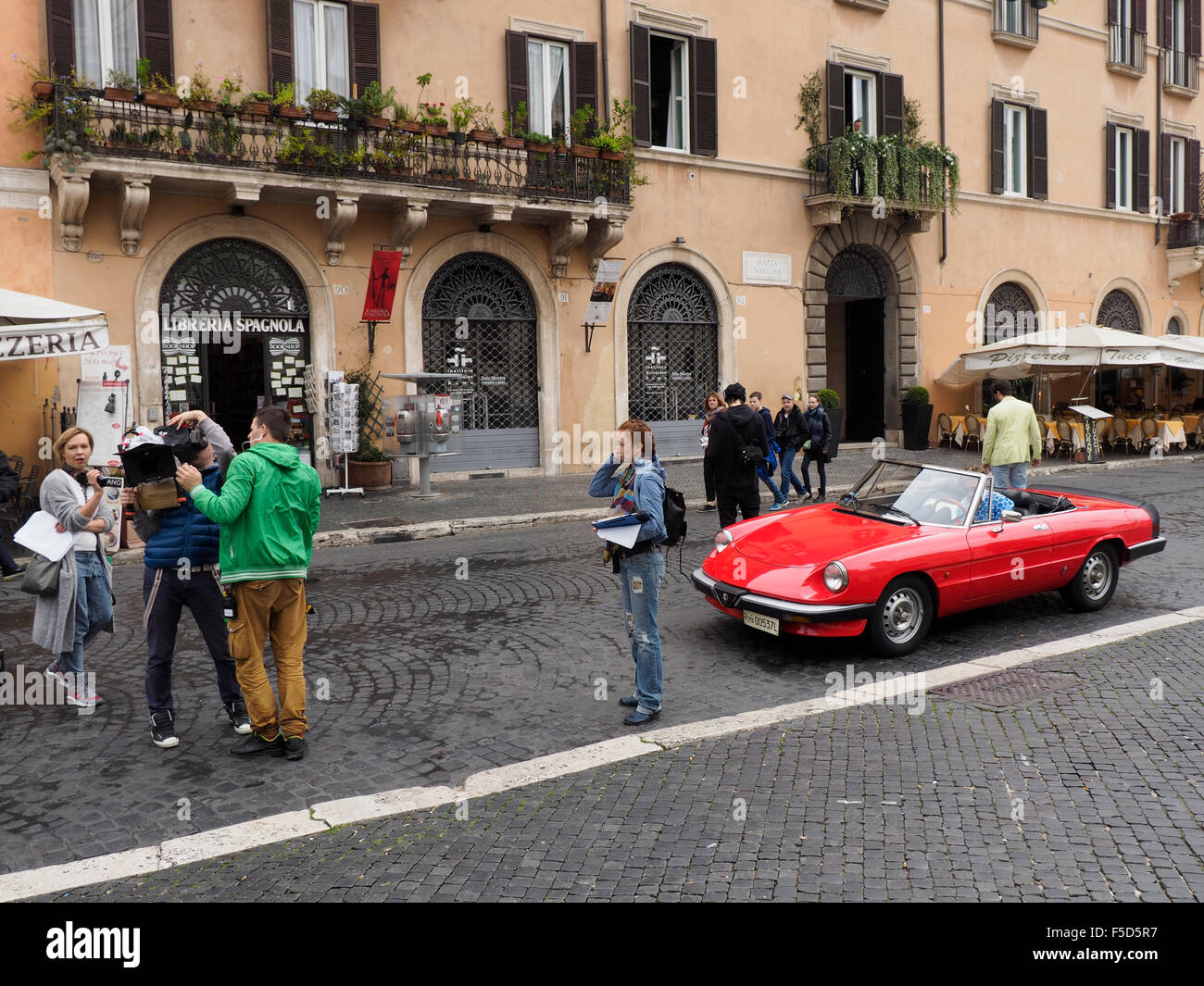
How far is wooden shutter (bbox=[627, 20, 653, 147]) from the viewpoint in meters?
19.3

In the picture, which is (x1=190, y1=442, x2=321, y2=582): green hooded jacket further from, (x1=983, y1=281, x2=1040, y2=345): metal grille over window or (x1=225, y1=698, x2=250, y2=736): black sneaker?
(x1=983, y1=281, x2=1040, y2=345): metal grille over window

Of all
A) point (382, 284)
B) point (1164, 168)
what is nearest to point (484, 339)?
point (382, 284)

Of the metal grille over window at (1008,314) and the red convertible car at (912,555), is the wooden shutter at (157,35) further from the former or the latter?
the metal grille over window at (1008,314)

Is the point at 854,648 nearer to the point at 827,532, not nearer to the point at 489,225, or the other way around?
the point at 827,532

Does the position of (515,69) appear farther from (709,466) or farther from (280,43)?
(709,466)

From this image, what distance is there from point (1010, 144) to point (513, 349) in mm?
14659

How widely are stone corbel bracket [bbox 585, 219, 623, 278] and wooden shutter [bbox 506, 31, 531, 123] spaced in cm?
211

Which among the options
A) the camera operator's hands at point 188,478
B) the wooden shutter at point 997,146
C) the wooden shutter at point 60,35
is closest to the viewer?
the camera operator's hands at point 188,478

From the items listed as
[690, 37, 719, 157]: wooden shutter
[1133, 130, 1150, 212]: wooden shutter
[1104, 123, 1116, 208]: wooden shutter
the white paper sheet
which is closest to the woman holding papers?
the white paper sheet

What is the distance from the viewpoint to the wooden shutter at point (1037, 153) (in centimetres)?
2559

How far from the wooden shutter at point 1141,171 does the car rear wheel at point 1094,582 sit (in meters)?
23.9

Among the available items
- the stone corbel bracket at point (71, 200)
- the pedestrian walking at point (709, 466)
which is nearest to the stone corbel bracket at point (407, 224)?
the stone corbel bracket at point (71, 200)

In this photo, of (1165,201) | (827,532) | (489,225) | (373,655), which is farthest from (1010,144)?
(373,655)

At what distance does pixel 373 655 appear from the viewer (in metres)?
7.12
